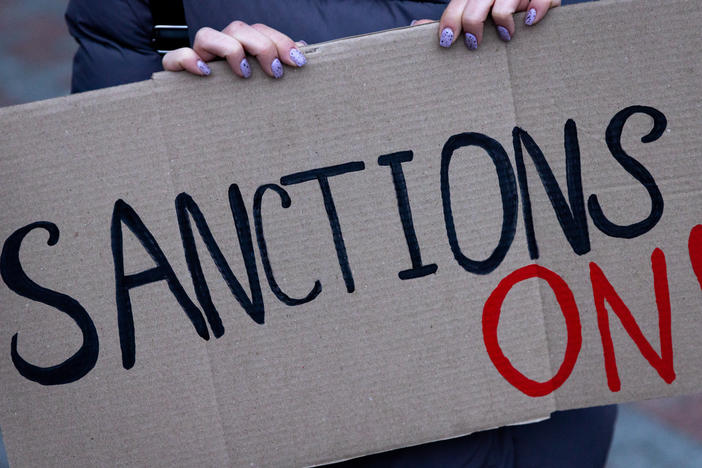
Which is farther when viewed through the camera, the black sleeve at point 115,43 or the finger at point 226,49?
the black sleeve at point 115,43

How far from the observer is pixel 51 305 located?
0.78 metres

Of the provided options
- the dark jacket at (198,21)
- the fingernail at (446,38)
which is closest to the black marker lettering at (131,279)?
the dark jacket at (198,21)

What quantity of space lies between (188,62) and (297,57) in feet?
0.38

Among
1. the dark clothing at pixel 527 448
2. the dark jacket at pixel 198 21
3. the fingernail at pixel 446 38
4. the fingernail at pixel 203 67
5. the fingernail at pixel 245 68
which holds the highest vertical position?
the dark jacket at pixel 198 21

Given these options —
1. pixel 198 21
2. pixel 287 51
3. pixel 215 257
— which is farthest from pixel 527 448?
pixel 198 21

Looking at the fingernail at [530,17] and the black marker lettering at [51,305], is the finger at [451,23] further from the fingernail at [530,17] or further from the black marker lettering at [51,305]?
the black marker lettering at [51,305]

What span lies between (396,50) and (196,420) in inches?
17.8

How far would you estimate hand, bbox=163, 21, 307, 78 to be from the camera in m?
0.75

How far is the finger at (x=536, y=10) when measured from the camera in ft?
2.44

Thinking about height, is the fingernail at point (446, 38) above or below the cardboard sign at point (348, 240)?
above

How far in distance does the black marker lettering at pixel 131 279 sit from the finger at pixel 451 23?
0.37 m

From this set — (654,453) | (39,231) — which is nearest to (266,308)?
(39,231)

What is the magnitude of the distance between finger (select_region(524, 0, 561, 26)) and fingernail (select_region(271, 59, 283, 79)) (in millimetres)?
260

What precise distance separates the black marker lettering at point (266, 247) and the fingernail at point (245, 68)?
12 centimetres
